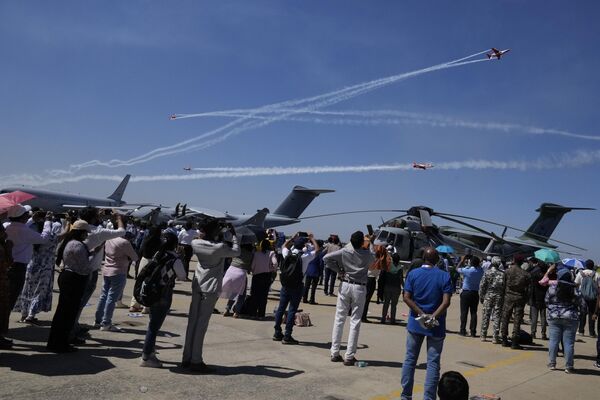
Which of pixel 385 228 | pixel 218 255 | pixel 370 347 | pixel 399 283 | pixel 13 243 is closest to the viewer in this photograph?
pixel 218 255

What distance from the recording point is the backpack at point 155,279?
521 cm

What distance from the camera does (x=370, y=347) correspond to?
7824 mm

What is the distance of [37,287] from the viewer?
6.93 metres

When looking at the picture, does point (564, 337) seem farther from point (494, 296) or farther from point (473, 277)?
point (473, 277)

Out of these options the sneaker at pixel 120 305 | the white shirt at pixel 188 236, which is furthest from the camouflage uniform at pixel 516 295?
the white shirt at pixel 188 236

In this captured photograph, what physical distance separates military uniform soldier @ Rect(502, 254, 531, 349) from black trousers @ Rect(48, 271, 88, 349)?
8.25 meters

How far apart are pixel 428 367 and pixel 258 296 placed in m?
5.46

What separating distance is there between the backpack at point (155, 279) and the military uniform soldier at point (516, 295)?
7.24 m

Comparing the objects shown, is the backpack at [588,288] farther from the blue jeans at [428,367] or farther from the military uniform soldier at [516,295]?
the blue jeans at [428,367]

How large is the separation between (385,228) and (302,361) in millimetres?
16216

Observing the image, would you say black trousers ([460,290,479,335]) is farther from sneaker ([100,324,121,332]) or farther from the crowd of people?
sneaker ([100,324,121,332])

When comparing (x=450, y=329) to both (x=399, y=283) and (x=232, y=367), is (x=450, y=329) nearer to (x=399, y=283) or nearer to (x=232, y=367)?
(x=399, y=283)

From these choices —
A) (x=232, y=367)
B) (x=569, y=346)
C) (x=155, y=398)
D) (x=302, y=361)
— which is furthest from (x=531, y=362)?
(x=155, y=398)

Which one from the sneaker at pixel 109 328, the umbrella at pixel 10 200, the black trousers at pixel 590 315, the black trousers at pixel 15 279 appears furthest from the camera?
the black trousers at pixel 590 315
